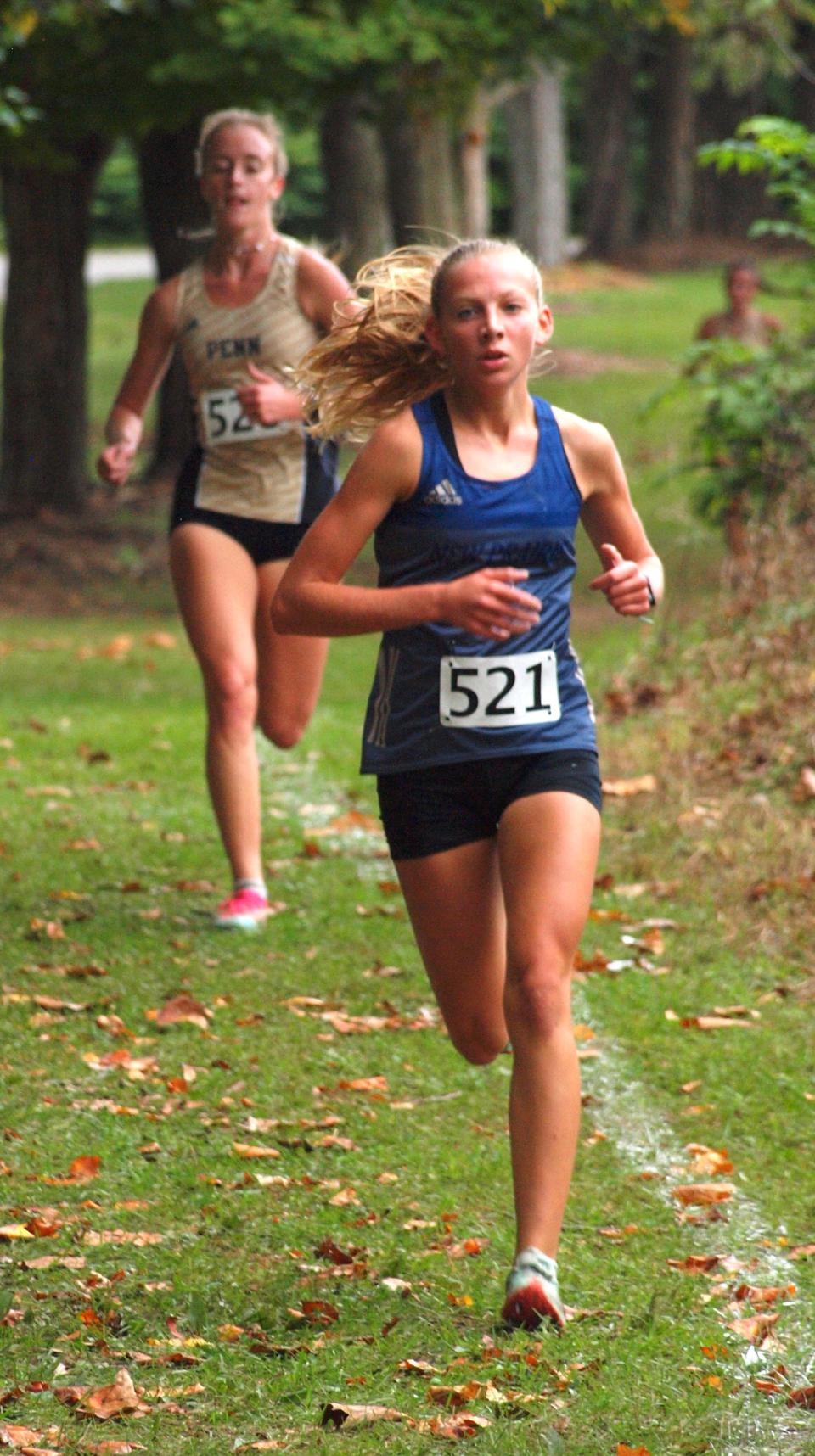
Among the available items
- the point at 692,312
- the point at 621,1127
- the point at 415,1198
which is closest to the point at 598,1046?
the point at 621,1127

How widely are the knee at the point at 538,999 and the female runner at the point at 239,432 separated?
3.07 m

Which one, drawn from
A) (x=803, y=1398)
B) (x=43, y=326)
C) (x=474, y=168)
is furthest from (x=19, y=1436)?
(x=474, y=168)

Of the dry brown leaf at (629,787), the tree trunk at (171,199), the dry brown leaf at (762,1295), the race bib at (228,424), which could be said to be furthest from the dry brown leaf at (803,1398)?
the tree trunk at (171,199)

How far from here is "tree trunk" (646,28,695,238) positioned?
155ft

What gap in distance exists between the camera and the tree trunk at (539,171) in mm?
42719

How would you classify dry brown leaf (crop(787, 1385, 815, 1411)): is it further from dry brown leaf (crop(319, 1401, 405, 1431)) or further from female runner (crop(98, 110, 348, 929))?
female runner (crop(98, 110, 348, 929))

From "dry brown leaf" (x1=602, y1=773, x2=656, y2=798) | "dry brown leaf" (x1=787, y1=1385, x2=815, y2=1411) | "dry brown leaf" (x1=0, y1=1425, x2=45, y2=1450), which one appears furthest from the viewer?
"dry brown leaf" (x1=602, y1=773, x2=656, y2=798)

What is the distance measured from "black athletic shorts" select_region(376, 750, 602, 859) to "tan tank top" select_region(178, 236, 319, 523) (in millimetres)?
2821

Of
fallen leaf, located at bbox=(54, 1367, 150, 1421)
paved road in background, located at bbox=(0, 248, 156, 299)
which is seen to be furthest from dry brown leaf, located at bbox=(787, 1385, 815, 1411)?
paved road in background, located at bbox=(0, 248, 156, 299)

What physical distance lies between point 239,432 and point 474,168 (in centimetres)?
2741

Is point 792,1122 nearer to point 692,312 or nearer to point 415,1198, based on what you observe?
point 415,1198

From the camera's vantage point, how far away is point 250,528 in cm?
732

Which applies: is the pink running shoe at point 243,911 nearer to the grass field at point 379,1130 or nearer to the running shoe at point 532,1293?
the grass field at point 379,1130

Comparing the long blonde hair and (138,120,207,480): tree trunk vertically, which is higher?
the long blonde hair
